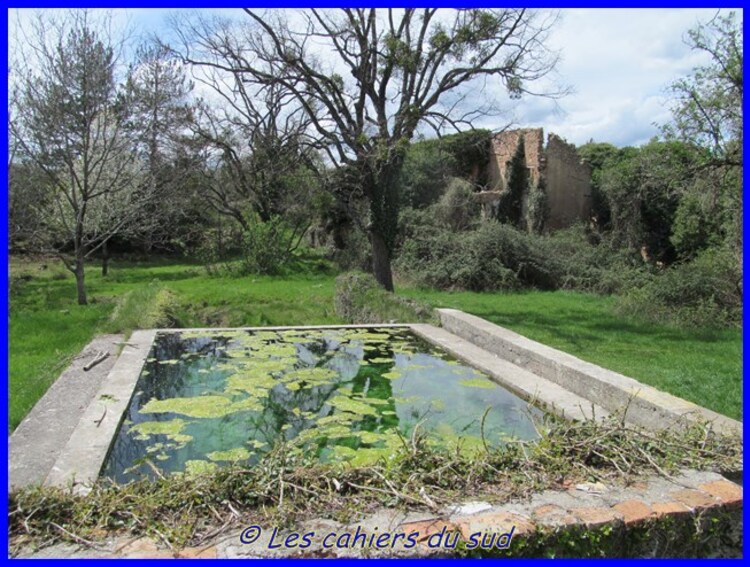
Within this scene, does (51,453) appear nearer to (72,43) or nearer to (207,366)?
(207,366)

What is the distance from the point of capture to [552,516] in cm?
291

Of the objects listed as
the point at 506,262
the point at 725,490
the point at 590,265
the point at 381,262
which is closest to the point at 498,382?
the point at 725,490

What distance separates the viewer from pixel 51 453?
14.6 feet

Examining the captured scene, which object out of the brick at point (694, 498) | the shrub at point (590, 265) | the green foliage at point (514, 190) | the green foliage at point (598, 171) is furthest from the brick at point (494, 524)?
the green foliage at point (598, 171)

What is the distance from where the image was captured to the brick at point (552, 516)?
2.84m

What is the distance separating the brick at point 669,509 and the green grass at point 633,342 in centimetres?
263

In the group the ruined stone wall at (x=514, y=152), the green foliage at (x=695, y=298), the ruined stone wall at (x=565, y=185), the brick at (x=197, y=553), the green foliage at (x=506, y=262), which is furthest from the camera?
the ruined stone wall at (x=565, y=185)

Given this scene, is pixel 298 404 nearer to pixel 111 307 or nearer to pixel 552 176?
pixel 111 307

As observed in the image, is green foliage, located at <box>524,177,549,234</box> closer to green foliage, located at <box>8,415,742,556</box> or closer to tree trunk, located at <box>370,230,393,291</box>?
tree trunk, located at <box>370,230,393,291</box>

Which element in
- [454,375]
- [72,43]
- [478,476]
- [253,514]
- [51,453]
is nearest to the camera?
[253,514]

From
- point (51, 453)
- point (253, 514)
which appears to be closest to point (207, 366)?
point (51, 453)

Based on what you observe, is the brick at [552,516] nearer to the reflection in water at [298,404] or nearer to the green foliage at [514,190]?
the reflection in water at [298,404]

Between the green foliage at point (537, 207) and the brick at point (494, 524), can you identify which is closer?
the brick at point (494, 524)

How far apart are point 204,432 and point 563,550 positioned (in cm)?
308
